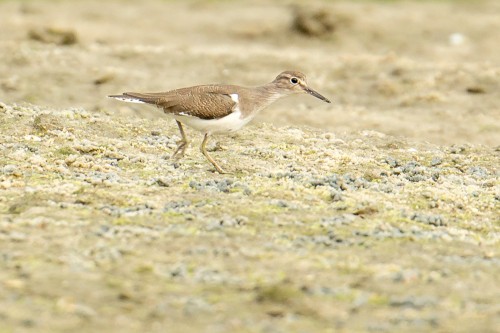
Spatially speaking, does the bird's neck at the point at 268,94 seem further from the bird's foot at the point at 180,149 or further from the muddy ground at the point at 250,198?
the bird's foot at the point at 180,149

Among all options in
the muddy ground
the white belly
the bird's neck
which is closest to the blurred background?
the muddy ground

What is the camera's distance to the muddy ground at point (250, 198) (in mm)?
7125

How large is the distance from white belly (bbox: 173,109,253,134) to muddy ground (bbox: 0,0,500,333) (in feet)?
1.62

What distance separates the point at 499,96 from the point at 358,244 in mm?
8839

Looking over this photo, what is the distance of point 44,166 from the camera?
10.7 metres

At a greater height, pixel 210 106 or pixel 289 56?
pixel 289 56

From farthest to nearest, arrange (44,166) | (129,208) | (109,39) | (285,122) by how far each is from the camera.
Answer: (109,39)
(285,122)
(44,166)
(129,208)

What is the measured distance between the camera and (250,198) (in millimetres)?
9891

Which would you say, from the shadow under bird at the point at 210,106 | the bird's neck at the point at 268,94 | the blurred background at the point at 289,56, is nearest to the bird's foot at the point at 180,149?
the shadow under bird at the point at 210,106

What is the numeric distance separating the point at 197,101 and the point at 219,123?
0.38 metres

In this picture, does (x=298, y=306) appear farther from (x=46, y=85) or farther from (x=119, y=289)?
(x=46, y=85)

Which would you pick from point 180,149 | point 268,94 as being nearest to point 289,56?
point 268,94

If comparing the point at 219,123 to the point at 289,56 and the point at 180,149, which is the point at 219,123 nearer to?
the point at 180,149

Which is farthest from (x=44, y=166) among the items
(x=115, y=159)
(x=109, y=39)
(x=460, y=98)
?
(x=109, y=39)
